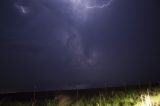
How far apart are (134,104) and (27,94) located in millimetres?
4704

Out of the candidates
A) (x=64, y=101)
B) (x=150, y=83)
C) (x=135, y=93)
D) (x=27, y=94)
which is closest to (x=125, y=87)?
(x=135, y=93)

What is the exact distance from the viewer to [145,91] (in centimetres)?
1097

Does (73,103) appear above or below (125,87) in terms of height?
below

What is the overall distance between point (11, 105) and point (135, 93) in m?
5.39

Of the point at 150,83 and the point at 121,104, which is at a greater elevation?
the point at 150,83

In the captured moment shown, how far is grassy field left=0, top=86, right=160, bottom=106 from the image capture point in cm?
1056

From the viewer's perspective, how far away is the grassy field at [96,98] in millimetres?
10562

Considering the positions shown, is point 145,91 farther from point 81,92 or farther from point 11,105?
point 11,105

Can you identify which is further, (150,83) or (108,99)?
(150,83)

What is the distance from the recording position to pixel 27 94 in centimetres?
1094

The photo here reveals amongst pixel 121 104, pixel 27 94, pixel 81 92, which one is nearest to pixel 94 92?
pixel 81 92

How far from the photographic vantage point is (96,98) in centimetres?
1075

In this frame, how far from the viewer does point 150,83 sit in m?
11.5

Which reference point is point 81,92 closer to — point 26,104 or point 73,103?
point 73,103
